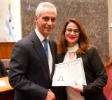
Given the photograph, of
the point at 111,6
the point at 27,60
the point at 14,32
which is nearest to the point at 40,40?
the point at 27,60

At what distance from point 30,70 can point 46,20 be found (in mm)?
573

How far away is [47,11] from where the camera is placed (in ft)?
4.04

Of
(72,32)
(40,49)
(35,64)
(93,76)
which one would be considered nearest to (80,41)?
(72,32)

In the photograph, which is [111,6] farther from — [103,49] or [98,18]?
[103,49]

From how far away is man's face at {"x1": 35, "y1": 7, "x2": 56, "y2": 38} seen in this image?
124cm

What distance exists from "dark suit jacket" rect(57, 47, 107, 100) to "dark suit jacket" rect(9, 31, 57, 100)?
0.39 metres

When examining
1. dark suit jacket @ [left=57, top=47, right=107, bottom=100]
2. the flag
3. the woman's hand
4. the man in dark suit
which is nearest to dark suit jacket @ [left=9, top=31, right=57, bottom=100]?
the man in dark suit

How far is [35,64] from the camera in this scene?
1.19 metres

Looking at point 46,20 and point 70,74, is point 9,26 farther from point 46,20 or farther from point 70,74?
point 70,74

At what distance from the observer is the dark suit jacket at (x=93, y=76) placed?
1.30 metres

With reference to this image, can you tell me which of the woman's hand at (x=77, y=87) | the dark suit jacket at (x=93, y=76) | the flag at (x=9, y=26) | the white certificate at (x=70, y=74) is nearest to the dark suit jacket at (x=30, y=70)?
the white certificate at (x=70, y=74)

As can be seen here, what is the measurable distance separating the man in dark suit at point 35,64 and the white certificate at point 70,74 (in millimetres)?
81

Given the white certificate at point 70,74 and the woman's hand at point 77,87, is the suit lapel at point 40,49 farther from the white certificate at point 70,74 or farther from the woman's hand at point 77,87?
the woman's hand at point 77,87

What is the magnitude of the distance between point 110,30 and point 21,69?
505cm
